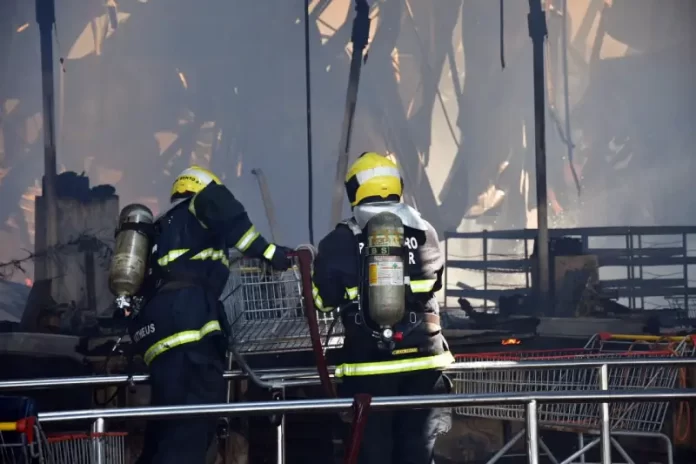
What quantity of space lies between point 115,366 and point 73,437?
7.31ft

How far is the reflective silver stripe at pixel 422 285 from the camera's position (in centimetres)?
416

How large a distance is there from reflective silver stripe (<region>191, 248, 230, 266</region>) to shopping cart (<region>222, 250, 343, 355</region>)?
0.15 m

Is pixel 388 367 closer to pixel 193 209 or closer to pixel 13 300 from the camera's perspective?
pixel 193 209

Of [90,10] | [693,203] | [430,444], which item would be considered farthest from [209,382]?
[693,203]

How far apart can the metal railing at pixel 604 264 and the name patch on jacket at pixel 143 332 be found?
308cm

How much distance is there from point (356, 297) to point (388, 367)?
1.10 feet

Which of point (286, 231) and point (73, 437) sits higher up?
point (286, 231)

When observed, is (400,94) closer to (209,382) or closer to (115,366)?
(115,366)

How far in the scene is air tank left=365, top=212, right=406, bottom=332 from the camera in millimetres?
3891

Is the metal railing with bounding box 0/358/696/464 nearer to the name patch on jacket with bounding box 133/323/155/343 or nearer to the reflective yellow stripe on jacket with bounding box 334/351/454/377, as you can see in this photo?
the reflective yellow stripe on jacket with bounding box 334/351/454/377

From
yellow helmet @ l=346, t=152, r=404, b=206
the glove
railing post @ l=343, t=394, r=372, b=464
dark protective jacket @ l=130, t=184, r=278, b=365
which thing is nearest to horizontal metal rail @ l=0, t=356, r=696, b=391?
dark protective jacket @ l=130, t=184, r=278, b=365

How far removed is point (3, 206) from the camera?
6629 mm

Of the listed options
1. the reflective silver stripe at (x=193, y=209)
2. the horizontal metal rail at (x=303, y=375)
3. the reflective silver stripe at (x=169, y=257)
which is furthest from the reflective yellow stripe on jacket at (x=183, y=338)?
the reflective silver stripe at (x=193, y=209)

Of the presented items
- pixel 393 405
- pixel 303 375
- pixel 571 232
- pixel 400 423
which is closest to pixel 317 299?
pixel 303 375
